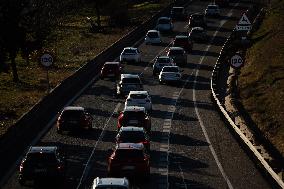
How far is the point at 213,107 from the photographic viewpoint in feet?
158

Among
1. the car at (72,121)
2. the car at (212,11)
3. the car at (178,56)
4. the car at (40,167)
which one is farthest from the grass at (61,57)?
the car at (40,167)

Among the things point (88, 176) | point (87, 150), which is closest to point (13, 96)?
point (87, 150)

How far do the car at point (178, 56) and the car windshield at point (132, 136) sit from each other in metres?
35.0

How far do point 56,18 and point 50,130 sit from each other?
6897cm

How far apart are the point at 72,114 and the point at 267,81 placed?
2309 centimetres

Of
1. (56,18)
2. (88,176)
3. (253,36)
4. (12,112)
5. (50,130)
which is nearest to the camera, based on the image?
(88,176)

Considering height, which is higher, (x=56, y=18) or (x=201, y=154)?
(x=201, y=154)

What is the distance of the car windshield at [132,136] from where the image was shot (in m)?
32.1

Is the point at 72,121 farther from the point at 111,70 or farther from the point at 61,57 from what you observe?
the point at 61,57

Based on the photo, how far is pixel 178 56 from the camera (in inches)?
2657

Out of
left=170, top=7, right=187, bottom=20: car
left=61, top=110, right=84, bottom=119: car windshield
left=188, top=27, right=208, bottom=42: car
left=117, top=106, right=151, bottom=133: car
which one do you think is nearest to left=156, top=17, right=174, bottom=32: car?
left=188, top=27, right=208, bottom=42: car

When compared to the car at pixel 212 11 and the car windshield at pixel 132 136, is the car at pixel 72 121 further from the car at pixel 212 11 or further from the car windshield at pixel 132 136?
the car at pixel 212 11

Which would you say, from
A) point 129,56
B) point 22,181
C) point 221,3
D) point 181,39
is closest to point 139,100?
point 22,181

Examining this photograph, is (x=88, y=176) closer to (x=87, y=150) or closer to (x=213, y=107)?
(x=87, y=150)
